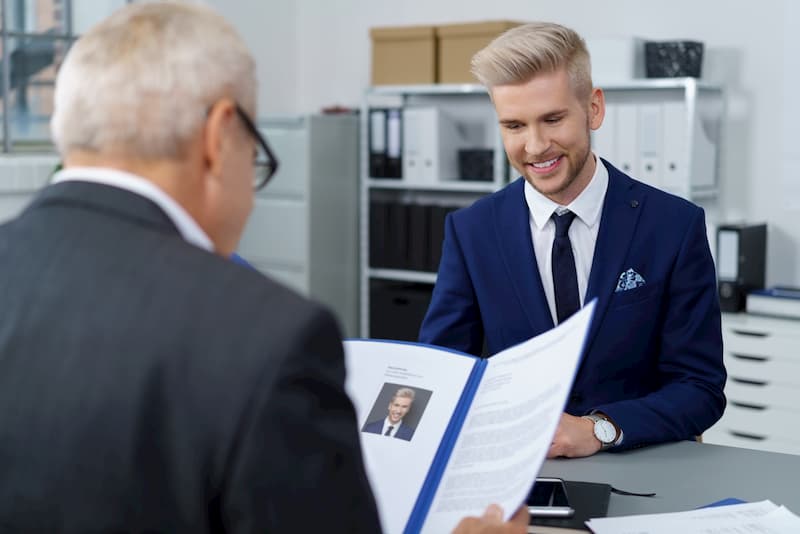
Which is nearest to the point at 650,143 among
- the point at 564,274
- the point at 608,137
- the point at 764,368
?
the point at 608,137

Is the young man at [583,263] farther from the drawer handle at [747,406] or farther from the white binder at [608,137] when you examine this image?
the white binder at [608,137]

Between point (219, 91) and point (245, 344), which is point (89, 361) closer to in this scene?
point (245, 344)

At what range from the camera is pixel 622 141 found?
425 centimetres

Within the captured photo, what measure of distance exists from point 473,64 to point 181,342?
1246 mm

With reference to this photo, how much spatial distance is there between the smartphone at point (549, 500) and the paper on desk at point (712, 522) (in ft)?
0.15

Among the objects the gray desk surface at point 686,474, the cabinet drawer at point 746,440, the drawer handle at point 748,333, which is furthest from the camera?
the drawer handle at point 748,333

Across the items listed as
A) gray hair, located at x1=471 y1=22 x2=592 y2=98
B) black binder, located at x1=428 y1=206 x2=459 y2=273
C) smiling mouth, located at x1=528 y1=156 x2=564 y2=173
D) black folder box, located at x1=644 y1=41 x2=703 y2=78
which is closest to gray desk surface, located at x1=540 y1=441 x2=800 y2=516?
smiling mouth, located at x1=528 y1=156 x2=564 y2=173

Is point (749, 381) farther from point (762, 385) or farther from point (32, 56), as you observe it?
point (32, 56)

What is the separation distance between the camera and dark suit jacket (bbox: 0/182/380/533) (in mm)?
866

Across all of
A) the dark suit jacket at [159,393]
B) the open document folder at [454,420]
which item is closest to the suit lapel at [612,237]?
the open document folder at [454,420]

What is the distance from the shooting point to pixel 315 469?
2.96 ft

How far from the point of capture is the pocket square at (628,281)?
197 cm

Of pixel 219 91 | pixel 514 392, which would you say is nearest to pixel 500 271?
pixel 514 392

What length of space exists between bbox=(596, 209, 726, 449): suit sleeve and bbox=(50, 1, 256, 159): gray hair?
1074 mm
